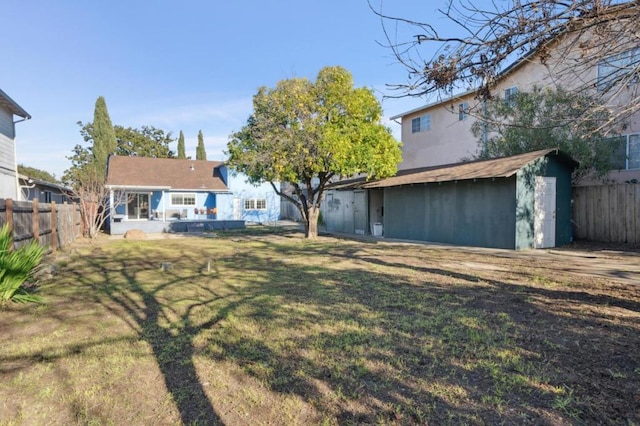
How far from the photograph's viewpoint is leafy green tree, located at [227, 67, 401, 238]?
14.1m

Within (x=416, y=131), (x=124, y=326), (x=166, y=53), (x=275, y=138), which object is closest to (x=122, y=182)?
(x=166, y=53)

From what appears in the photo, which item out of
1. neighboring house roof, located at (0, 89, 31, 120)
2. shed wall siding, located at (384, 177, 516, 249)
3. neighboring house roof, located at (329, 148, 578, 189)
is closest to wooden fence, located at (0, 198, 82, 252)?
neighboring house roof, located at (0, 89, 31, 120)

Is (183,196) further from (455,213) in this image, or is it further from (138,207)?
(455,213)

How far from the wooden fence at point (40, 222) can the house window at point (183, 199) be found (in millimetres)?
9291

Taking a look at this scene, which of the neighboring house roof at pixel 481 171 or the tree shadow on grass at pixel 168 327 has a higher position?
the neighboring house roof at pixel 481 171

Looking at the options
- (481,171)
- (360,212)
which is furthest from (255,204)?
(481,171)

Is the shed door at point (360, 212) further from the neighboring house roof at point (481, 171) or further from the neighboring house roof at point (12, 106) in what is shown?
the neighboring house roof at point (12, 106)

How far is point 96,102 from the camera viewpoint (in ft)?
126

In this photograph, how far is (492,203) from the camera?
1306cm

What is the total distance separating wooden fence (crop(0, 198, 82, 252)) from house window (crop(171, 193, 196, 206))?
9.29 meters

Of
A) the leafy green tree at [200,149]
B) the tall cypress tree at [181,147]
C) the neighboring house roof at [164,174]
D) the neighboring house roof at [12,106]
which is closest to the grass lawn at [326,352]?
the neighboring house roof at [12,106]

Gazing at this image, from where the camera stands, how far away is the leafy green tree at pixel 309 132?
14.1 m

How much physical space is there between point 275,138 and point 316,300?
31.0ft

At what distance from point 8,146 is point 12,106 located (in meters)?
1.92
